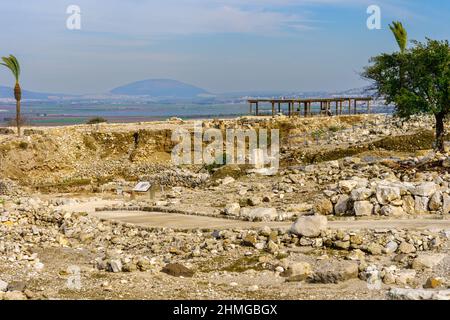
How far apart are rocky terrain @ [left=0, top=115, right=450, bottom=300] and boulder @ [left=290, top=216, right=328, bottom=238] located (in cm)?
3

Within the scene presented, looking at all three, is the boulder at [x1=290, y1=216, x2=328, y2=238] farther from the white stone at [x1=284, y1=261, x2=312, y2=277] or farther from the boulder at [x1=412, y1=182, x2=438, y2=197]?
the boulder at [x1=412, y1=182, x2=438, y2=197]

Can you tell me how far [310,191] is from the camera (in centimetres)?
2578

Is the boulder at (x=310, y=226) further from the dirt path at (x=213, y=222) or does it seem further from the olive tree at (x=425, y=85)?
the olive tree at (x=425, y=85)

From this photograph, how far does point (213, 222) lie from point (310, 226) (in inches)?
183

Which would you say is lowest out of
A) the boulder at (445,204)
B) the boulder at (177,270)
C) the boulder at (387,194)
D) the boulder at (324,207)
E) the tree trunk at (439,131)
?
the boulder at (177,270)

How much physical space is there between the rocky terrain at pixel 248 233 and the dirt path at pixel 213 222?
0.17 ft

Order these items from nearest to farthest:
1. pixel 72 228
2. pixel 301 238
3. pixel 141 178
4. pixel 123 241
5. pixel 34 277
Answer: pixel 34 277 < pixel 301 238 < pixel 123 241 < pixel 72 228 < pixel 141 178

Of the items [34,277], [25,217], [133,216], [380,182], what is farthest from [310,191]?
[34,277]

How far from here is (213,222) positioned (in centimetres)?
2183

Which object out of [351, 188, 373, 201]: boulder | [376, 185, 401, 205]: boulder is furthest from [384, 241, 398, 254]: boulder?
[351, 188, 373, 201]: boulder

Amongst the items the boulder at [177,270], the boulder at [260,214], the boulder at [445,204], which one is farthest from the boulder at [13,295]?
the boulder at [445,204]

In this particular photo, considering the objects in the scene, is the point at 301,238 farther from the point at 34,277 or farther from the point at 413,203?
the point at 34,277

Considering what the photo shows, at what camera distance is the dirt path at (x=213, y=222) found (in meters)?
19.1
